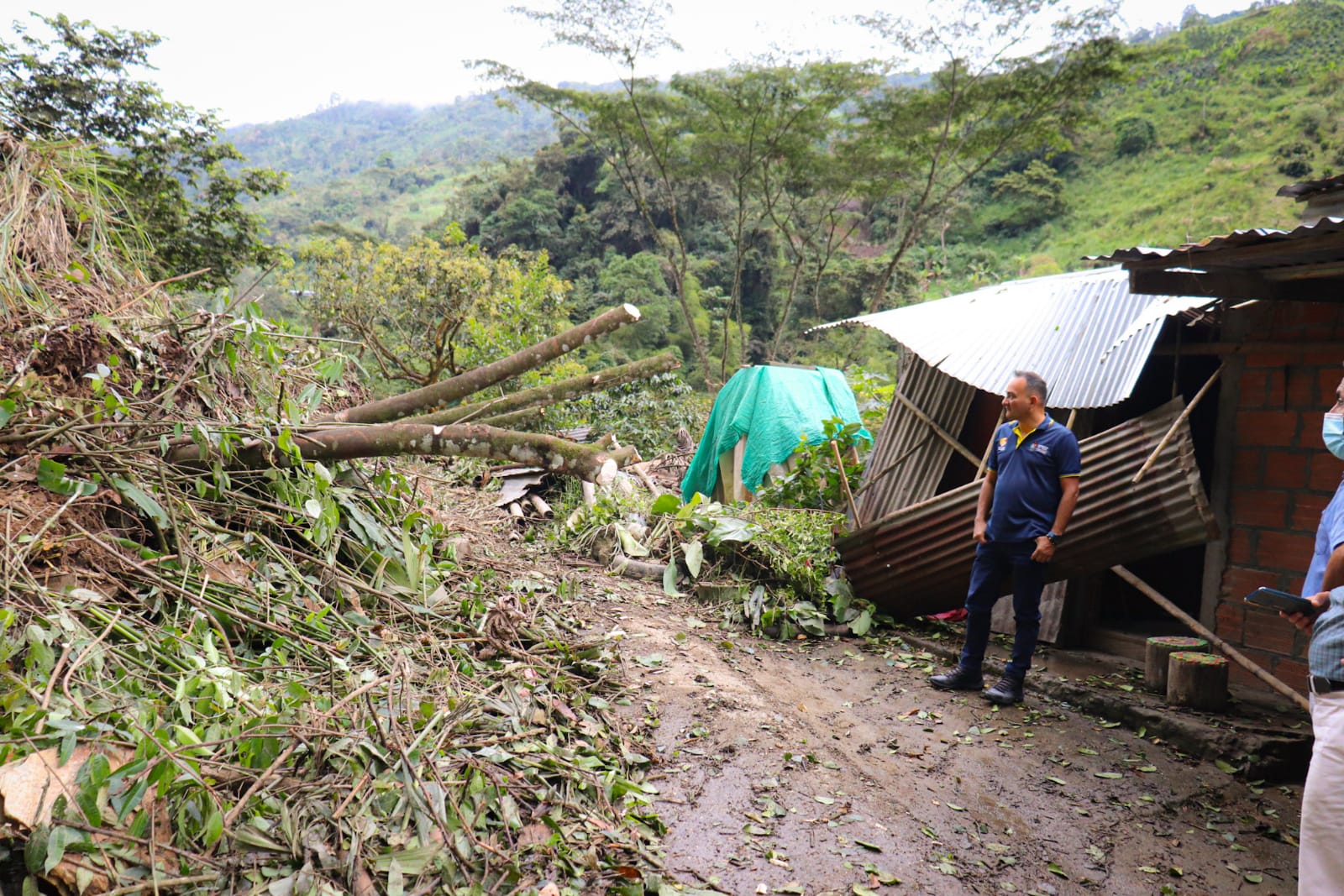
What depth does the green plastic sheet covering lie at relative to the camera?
7.47 meters

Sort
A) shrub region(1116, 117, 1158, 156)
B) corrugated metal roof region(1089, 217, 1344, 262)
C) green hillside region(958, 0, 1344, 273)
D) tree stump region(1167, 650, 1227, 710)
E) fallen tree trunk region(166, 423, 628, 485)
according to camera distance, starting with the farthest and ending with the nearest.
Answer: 1. shrub region(1116, 117, 1158, 156)
2. green hillside region(958, 0, 1344, 273)
3. tree stump region(1167, 650, 1227, 710)
4. fallen tree trunk region(166, 423, 628, 485)
5. corrugated metal roof region(1089, 217, 1344, 262)

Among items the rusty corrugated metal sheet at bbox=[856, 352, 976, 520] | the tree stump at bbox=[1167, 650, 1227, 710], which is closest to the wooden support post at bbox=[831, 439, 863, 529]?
the rusty corrugated metal sheet at bbox=[856, 352, 976, 520]

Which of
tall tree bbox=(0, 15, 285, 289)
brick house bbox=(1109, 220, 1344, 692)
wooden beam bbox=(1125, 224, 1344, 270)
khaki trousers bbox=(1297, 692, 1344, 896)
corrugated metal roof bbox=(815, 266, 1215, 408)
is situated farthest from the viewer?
tall tree bbox=(0, 15, 285, 289)

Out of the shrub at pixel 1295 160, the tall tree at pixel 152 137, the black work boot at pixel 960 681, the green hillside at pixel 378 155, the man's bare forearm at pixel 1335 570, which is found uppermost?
the green hillside at pixel 378 155

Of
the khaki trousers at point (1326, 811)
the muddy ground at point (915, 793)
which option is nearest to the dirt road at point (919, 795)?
the muddy ground at point (915, 793)

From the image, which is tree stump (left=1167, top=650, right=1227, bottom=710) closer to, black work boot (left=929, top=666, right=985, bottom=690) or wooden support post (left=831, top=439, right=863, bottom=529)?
black work boot (left=929, top=666, right=985, bottom=690)

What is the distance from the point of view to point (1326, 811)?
2.12m

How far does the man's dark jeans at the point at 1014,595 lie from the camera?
157 inches

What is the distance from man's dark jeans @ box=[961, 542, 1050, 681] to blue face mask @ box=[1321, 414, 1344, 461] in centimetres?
166

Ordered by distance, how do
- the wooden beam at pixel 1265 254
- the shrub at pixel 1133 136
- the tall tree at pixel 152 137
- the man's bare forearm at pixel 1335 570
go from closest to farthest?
the man's bare forearm at pixel 1335 570 → the wooden beam at pixel 1265 254 → the tall tree at pixel 152 137 → the shrub at pixel 1133 136

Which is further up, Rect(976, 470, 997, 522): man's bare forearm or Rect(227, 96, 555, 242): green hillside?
Rect(227, 96, 555, 242): green hillside

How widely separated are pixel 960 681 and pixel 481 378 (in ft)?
9.70

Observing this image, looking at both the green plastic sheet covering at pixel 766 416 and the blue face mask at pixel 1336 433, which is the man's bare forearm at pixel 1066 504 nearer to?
the blue face mask at pixel 1336 433

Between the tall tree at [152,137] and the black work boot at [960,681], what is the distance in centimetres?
1063
